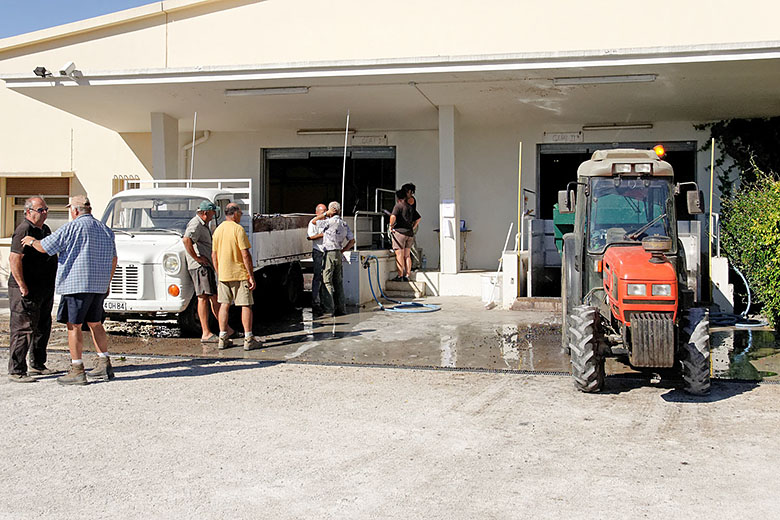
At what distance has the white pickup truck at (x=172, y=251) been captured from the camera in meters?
9.37

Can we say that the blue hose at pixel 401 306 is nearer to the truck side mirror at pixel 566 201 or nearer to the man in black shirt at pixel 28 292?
the truck side mirror at pixel 566 201

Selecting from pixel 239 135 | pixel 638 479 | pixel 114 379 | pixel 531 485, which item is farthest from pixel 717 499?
pixel 239 135

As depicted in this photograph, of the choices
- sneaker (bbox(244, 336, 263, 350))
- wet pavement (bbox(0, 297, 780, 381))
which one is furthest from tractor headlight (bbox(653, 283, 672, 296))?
sneaker (bbox(244, 336, 263, 350))

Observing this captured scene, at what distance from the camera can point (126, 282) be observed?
30.9 ft

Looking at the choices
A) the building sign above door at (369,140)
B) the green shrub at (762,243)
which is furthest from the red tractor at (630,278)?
the building sign above door at (369,140)

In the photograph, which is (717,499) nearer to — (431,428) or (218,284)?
(431,428)

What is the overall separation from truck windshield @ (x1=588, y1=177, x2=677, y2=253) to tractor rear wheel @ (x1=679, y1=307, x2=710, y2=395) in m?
1.00

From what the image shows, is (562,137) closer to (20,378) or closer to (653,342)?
(653,342)

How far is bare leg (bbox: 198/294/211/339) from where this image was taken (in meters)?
9.39

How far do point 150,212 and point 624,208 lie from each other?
659 centimetres

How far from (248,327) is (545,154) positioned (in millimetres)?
10002

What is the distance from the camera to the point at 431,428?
19.0 feet

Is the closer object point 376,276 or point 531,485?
point 531,485

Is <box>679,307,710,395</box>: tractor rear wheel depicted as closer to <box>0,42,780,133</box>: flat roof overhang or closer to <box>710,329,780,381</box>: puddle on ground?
<box>710,329,780,381</box>: puddle on ground
